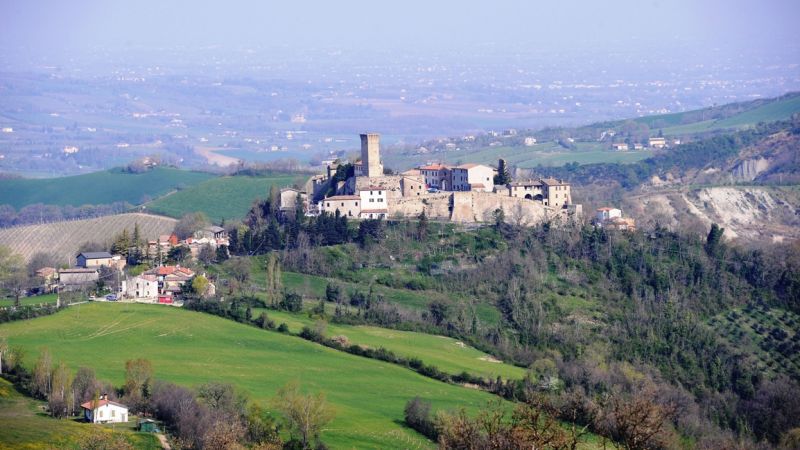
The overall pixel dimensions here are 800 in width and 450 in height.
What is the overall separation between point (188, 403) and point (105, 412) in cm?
214

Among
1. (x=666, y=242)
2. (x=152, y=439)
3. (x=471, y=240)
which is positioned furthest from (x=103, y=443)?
(x=666, y=242)

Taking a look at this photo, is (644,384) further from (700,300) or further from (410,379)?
(700,300)

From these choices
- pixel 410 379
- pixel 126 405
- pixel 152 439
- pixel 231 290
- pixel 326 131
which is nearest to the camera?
pixel 152 439

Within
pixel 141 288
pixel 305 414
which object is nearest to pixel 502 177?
pixel 141 288

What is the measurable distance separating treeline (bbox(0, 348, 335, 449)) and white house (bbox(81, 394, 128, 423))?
0.80ft

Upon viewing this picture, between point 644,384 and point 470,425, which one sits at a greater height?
point 470,425

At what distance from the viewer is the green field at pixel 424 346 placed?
1864 inches

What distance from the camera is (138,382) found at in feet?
128

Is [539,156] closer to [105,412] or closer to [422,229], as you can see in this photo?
[422,229]

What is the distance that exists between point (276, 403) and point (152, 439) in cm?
430

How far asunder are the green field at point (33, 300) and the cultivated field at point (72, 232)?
56.1 feet

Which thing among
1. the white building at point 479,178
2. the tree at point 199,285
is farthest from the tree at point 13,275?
the white building at point 479,178

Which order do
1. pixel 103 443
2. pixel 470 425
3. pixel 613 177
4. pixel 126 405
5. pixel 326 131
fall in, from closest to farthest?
pixel 470 425 → pixel 103 443 → pixel 126 405 → pixel 613 177 → pixel 326 131

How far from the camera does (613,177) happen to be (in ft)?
341
